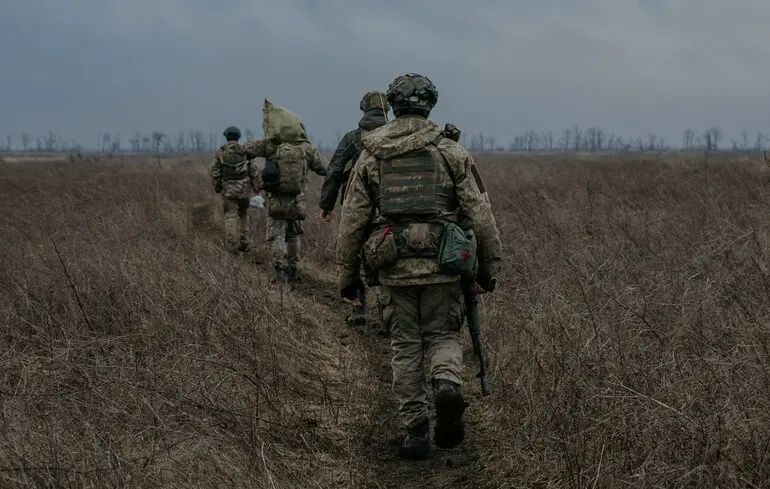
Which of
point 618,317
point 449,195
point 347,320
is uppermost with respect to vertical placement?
point 449,195

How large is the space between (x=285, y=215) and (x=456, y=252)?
4.71m

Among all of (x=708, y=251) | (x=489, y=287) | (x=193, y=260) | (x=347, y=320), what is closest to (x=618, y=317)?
(x=489, y=287)

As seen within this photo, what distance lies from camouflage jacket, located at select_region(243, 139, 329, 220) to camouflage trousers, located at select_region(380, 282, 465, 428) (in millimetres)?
4136

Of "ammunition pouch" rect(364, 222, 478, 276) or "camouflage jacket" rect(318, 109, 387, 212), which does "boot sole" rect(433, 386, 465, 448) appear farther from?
"camouflage jacket" rect(318, 109, 387, 212)

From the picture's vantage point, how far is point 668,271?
555 centimetres

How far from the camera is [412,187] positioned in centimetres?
363

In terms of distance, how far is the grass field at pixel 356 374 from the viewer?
8.96 ft

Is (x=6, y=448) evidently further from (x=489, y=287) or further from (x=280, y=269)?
(x=280, y=269)

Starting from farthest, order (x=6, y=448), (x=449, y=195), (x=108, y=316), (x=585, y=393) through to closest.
Result: (x=108, y=316), (x=449, y=195), (x=585, y=393), (x=6, y=448)

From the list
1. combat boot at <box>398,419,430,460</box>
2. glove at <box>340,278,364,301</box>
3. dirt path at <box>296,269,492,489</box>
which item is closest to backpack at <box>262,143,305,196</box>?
dirt path at <box>296,269,492,489</box>

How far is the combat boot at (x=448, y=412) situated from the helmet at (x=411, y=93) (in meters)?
1.45

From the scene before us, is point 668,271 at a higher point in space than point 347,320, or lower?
higher

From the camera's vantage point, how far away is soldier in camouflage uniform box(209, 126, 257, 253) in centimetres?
945

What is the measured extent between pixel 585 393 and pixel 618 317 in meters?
1.20
